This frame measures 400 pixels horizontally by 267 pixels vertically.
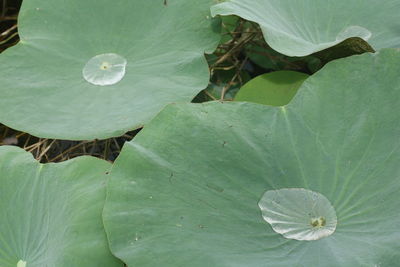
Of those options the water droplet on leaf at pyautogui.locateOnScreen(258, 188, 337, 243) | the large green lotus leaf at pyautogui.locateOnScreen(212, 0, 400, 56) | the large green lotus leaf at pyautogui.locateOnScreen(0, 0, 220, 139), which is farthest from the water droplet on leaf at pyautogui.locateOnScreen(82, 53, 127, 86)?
the water droplet on leaf at pyautogui.locateOnScreen(258, 188, 337, 243)

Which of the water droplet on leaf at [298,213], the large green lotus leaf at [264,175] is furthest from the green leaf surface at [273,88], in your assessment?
the water droplet on leaf at [298,213]

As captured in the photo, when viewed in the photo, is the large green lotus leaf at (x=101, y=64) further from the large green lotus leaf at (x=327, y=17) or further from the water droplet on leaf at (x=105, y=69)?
the large green lotus leaf at (x=327, y=17)

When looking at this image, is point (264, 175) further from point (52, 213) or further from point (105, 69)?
point (105, 69)

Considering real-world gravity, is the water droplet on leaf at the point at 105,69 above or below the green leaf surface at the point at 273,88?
above

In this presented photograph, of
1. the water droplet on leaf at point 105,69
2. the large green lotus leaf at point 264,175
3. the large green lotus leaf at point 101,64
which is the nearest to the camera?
the large green lotus leaf at point 264,175

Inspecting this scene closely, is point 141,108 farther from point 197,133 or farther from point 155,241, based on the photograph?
point 155,241

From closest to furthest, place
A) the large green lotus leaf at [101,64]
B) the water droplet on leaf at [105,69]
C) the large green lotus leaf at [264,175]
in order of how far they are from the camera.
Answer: the large green lotus leaf at [264,175]
the large green lotus leaf at [101,64]
the water droplet on leaf at [105,69]

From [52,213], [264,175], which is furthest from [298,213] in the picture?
[52,213]
